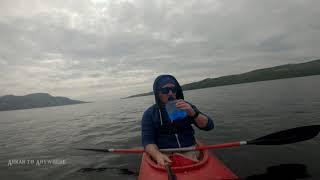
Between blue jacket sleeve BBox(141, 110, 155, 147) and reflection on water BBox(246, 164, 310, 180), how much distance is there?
13.0 feet

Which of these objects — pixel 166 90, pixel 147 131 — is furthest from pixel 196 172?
pixel 166 90

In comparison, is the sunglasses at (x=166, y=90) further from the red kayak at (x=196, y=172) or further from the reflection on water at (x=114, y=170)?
the reflection on water at (x=114, y=170)

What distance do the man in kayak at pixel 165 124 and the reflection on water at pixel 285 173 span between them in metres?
2.80

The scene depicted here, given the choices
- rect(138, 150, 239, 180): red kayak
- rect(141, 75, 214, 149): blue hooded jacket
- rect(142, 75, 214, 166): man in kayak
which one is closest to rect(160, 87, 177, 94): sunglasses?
rect(142, 75, 214, 166): man in kayak

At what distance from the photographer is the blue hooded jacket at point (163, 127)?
7.31 m

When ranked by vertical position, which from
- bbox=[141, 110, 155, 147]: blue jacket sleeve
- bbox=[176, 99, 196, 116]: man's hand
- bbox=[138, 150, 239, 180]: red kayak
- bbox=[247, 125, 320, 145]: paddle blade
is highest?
bbox=[176, 99, 196, 116]: man's hand

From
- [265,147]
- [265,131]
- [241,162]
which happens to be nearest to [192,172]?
[241,162]

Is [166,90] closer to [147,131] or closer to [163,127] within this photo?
[163,127]

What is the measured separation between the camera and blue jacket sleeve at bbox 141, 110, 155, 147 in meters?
7.22

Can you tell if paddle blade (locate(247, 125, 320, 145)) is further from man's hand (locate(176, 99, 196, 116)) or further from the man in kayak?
man's hand (locate(176, 99, 196, 116))

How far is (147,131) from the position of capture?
7281mm

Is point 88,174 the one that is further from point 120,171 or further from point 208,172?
point 208,172

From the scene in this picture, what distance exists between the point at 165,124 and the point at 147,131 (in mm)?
557

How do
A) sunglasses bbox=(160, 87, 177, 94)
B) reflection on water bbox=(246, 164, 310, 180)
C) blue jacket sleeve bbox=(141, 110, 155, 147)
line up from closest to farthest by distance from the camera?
1. sunglasses bbox=(160, 87, 177, 94)
2. blue jacket sleeve bbox=(141, 110, 155, 147)
3. reflection on water bbox=(246, 164, 310, 180)
